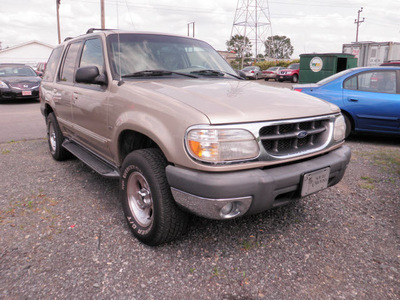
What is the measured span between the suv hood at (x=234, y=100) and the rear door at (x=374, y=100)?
3376 mm

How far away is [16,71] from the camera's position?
12891 millimetres

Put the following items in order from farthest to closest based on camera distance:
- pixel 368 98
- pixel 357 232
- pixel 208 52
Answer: pixel 368 98 < pixel 208 52 < pixel 357 232

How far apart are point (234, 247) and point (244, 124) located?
1.09 metres

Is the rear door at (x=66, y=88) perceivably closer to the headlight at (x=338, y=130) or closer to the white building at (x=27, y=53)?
the headlight at (x=338, y=130)

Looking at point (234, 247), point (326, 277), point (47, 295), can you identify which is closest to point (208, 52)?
point (234, 247)

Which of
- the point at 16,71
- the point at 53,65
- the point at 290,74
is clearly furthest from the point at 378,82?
the point at 290,74

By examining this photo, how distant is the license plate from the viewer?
7.68 feet

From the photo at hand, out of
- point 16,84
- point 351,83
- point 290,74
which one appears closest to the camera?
point 351,83

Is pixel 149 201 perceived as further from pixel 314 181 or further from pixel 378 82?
pixel 378 82

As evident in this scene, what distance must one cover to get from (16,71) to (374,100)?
12.8 m

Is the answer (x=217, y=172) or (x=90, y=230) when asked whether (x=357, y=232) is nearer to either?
(x=217, y=172)

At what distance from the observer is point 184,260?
2.47 m

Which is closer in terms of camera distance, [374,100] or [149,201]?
[149,201]

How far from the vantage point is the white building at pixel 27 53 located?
45.0m
